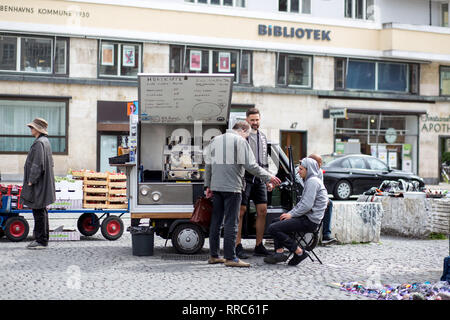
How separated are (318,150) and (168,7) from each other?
9.00m

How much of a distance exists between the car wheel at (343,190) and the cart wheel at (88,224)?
11243mm

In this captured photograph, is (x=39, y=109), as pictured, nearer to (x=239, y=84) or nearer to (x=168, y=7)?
(x=168, y=7)

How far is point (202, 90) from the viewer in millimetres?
9883

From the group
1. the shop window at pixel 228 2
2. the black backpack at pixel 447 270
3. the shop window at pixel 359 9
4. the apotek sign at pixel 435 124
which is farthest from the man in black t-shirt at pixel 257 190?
the apotek sign at pixel 435 124

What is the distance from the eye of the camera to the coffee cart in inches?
381

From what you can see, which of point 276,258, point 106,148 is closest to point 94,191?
point 276,258

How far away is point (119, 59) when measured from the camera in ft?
85.6

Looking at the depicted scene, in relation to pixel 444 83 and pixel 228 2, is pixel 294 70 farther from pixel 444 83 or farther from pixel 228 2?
pixel 444 83

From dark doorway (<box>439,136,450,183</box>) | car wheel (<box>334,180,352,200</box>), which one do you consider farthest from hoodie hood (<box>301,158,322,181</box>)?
dark doorway (<box>439,136,450,183</box>)

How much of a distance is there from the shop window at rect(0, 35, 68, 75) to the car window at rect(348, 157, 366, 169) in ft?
37.1

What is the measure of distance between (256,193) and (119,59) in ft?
58.6

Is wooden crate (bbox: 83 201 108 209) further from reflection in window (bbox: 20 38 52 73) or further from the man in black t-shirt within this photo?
reflection in window (bbox: 20 38 52 73)

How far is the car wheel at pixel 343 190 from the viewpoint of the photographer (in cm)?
2145
